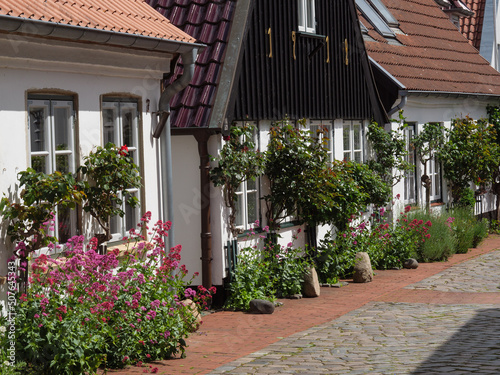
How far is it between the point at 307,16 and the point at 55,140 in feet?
22.5

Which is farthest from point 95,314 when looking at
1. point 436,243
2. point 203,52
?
point 436,243

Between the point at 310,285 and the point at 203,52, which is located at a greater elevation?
the point at 203,52

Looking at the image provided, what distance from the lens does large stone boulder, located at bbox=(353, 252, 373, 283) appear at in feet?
46.2

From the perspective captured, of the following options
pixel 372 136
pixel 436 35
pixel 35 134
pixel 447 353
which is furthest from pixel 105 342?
pixel 436 35

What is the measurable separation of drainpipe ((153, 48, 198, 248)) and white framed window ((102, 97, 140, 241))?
384 mm

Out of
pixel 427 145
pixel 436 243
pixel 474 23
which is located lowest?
A: pixel 436 243

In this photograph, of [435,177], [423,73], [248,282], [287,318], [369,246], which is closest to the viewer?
[287,318]

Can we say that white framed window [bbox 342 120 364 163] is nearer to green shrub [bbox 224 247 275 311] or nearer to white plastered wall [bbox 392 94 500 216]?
white plastered wall [bbox 392 94 500 216]

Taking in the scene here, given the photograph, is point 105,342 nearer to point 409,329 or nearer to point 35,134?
point 35,134

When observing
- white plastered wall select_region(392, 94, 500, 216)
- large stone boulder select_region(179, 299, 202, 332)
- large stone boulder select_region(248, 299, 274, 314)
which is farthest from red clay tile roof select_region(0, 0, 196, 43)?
white plastered wall select_region(392, 94, 500, 216)

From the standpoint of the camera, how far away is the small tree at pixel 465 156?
19766 millimetres

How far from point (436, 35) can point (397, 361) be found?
15.7m

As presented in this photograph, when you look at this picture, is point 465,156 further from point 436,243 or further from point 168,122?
point 168,122

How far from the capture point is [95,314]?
7695mm
